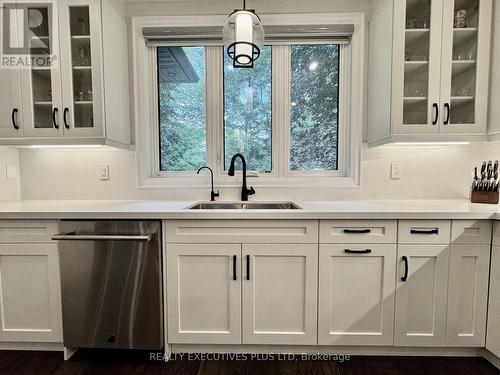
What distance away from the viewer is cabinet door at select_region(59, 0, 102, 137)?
1.73 m

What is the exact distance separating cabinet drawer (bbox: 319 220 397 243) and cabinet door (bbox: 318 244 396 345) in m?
0.04

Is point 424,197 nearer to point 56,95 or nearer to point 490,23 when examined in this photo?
point 490,23

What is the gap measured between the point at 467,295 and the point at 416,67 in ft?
4.89

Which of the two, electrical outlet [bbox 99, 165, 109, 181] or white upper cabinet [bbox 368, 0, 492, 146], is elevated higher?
white upper cabinet [bbox 368, 0, 492, 146]

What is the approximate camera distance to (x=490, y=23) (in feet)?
5.62

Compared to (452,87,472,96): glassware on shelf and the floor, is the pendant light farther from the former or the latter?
the floor

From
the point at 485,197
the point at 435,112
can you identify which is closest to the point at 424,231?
the point at 485,197

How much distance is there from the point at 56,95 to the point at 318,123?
6.48 ft

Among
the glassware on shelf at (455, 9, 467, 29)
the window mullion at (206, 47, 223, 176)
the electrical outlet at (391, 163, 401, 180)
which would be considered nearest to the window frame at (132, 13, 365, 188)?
the window mullion at (206, 47, 223, 176)

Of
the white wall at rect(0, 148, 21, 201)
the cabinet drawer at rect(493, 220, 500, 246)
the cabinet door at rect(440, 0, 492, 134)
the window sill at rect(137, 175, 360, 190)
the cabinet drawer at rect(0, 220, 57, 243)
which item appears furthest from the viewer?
the window sill at rect(137, 175, 360, 190)

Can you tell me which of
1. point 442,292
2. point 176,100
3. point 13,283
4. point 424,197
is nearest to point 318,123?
point 424,197

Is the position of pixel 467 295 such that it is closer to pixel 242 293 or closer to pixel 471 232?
pixel 471 232

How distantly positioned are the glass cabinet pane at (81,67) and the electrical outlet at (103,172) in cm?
43

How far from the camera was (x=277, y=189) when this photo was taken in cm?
215
